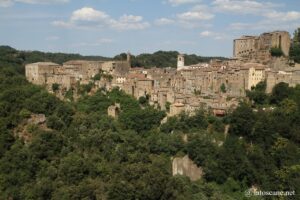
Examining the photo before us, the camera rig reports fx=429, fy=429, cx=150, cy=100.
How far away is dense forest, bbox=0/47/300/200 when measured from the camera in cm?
2658

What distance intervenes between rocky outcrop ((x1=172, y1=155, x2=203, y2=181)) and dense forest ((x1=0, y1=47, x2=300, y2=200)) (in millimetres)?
404

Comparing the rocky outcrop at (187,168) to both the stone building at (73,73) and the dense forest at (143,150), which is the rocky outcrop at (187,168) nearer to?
the dense forest at (143,150)

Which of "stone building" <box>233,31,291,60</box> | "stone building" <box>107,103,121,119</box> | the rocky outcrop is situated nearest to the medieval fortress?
"stone building" <box>233,31,291,60</box>

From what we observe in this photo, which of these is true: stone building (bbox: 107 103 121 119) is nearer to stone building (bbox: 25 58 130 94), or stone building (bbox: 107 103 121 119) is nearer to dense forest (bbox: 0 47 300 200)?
dense forest (bbox: 0 47 300 200)

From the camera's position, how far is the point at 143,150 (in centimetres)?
3294

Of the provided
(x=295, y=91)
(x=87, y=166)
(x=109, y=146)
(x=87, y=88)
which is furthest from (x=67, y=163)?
(x=295, y=91)

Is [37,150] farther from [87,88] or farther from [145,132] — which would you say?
[87,88]

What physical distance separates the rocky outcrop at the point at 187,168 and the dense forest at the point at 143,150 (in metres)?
0.40

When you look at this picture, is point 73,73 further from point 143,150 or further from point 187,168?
point 187,168

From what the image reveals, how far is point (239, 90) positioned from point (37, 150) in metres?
19.4

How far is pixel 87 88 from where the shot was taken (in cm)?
4441

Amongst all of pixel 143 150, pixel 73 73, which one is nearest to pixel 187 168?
pixel 143 150

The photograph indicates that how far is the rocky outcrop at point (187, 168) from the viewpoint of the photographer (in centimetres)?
3173

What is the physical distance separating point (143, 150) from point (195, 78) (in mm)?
12035
